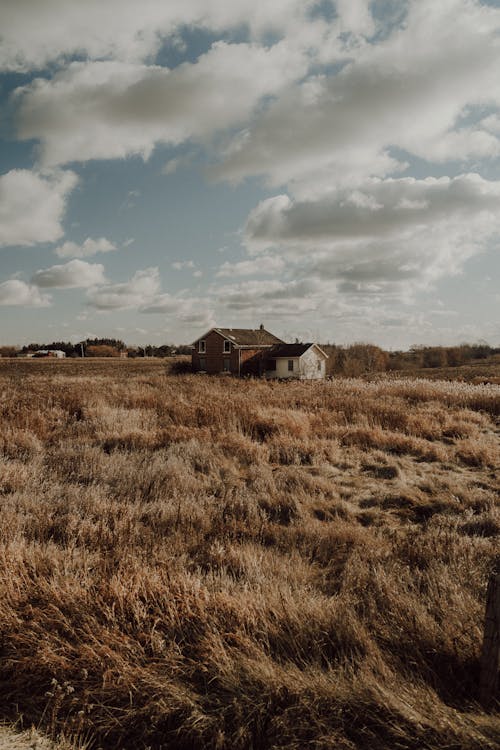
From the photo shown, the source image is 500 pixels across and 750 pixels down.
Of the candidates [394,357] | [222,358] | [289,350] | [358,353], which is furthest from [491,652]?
[394,357]

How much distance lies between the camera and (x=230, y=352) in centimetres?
4525

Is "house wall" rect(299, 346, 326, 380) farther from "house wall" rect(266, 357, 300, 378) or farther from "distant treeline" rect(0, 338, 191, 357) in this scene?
"distant treeline" rect(0, 338, 191, 357)

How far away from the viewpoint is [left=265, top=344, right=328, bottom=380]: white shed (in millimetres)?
45188

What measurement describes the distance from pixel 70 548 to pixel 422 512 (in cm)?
475

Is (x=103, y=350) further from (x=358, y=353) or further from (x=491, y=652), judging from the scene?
(x=491, y=652)

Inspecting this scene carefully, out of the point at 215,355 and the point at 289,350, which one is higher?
the point at 289,350

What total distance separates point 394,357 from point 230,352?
47646 millimetres

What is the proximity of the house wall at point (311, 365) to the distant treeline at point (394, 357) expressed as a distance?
6.96 metres

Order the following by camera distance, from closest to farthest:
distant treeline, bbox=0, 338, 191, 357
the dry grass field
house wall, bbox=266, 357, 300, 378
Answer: the dry grass field → house wall, bbox=266, 357, 300, 378 → distant treeline, bbox=0, 338, 191, 357

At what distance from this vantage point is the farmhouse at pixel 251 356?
45156mm

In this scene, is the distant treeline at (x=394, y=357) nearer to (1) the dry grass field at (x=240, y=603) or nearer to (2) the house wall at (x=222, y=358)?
(2) the house wall at (x=222, y=358)

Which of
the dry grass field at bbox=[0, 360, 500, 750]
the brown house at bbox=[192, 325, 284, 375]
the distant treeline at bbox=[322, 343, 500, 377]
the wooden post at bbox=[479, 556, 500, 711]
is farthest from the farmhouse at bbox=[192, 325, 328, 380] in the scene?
the wooden post at bbox=[479, 556, 500, 711]

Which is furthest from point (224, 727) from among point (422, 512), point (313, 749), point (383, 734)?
point (422, 512)

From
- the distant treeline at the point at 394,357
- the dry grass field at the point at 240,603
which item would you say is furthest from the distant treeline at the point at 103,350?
the dry grass field at the point at 240,603
